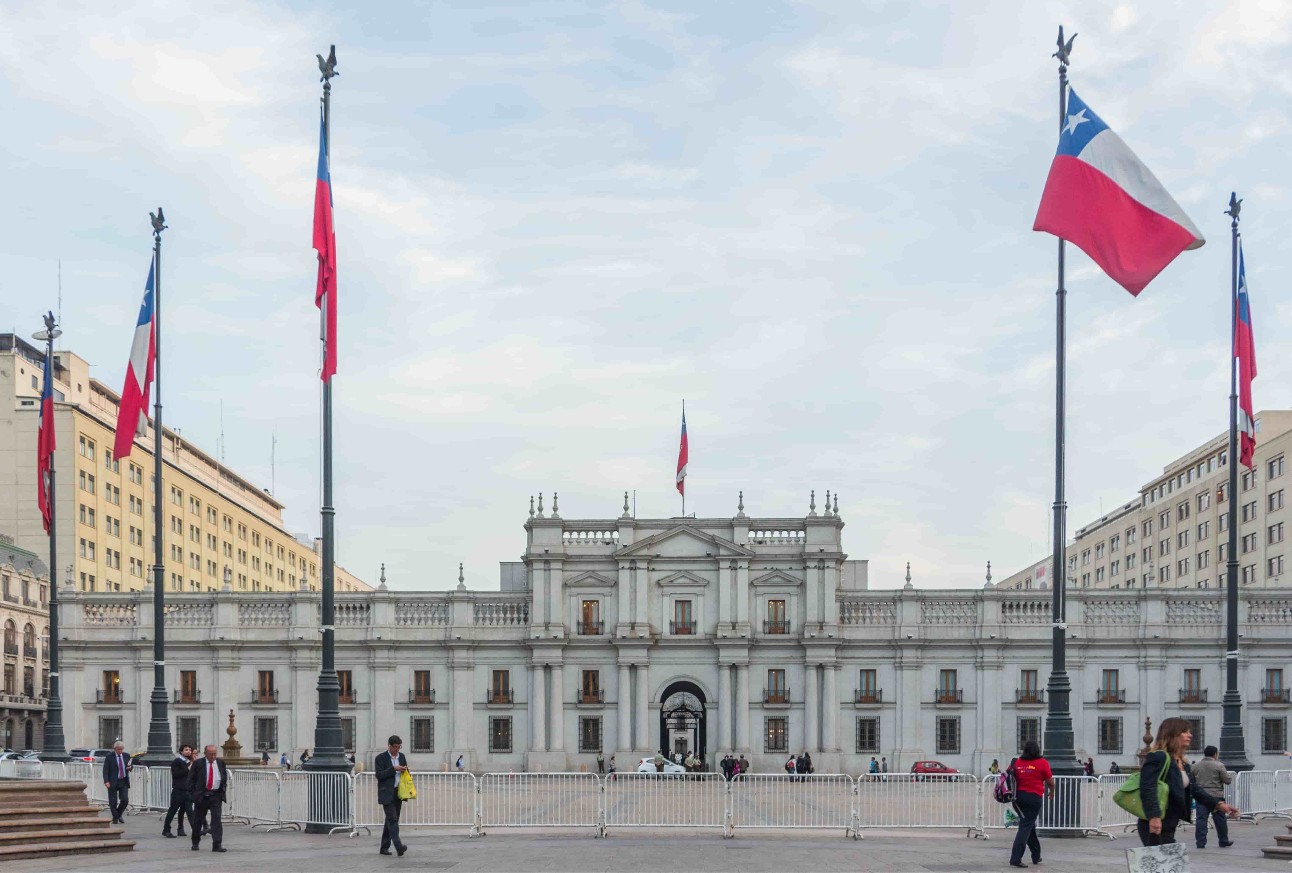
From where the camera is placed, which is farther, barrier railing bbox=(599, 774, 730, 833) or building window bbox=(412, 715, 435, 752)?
building window bbox=(412, 715, 435, 752)

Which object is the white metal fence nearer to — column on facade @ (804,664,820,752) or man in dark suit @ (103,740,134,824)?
man in dark suit @ (103,740,134,824)

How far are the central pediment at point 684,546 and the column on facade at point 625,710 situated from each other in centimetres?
535

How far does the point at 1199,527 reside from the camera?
96.8 metres

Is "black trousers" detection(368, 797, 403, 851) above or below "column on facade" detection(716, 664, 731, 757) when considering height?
above

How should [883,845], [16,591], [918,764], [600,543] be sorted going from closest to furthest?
[883,845] → [918,764] → [600,543] → [16,591]

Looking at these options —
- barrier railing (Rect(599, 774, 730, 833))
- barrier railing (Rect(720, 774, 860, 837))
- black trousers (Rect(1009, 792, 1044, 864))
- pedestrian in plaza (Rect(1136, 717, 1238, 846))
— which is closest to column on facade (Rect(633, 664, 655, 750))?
barrier railing (Rect(720, 774, 860, 837))

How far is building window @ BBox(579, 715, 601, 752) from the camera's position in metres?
67.4

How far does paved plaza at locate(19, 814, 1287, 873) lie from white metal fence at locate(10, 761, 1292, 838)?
1.24 ft

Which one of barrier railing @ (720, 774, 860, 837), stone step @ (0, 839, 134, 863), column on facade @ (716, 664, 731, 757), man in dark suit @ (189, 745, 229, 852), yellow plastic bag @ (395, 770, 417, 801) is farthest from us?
column on facade @ (716, 664, 731, 757)

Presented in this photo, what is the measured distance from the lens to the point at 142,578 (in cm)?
9394

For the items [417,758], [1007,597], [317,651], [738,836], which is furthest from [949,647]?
[738,836]

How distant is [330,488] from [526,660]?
44.0 meters

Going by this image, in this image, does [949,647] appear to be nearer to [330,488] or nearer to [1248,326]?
[1248,326]

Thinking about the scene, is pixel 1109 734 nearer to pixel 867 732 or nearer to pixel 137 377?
pixel 867 732
